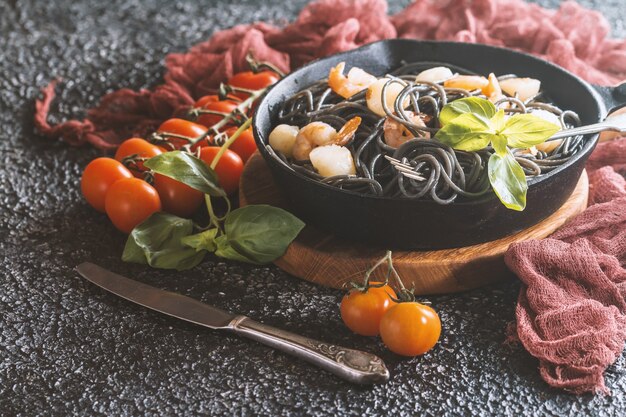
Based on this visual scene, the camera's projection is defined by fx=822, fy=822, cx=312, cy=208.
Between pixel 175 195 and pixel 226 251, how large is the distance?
277 mm

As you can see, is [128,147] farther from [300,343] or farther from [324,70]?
[300,343]

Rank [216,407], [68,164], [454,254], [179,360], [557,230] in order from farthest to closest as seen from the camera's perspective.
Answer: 1. [68,164]
2. [557,230]
3. [454,254]
4. [179,360]
5. [216,407]

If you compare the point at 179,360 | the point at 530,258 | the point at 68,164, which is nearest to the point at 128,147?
the point at 68,164

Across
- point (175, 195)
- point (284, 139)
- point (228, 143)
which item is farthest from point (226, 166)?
point (284, 139)

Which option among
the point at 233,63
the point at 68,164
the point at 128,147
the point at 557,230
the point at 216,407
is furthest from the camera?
the point at 233,63

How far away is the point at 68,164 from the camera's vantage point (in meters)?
2.52

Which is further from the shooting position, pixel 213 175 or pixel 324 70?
pixel 324 70

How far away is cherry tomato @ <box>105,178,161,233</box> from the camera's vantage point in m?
2.11

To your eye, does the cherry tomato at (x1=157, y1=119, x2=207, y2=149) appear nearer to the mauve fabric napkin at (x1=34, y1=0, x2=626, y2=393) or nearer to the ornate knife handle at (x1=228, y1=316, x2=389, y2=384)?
the mauve fabric napkin at (x1=34, y1=0, x2=626, y2=393)

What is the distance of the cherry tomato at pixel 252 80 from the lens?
8.74 feet

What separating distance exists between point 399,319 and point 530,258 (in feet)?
1.25

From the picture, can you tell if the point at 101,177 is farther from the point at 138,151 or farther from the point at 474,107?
the point at 474,107

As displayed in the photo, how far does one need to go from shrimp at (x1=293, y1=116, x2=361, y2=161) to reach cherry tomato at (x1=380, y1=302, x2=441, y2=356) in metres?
0.48

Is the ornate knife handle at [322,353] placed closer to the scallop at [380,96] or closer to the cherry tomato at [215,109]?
the scallop at [380,96]
